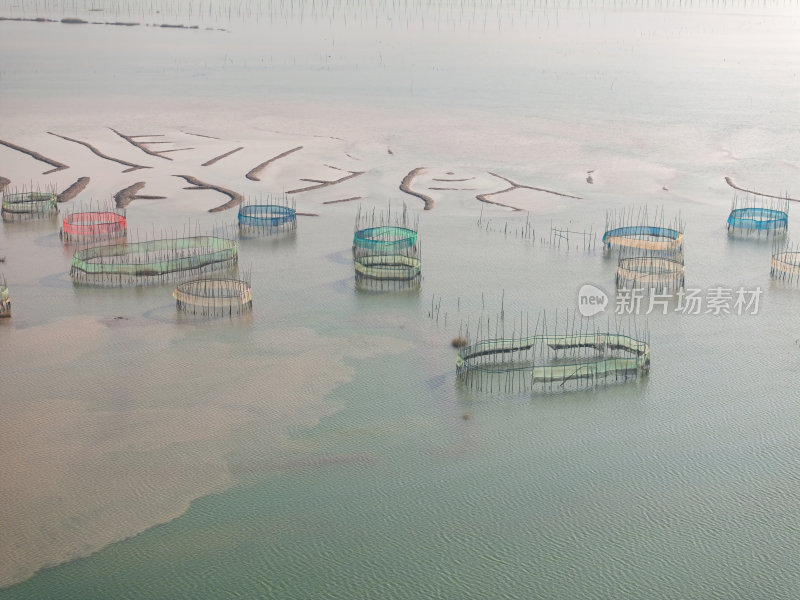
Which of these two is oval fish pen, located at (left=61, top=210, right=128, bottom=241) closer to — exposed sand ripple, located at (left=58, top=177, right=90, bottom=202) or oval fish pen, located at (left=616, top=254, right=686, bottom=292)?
exposed sand ripple, located at (left=58, top=177, right=90, bottom=202)

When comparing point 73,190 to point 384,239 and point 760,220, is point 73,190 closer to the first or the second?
point 384,239

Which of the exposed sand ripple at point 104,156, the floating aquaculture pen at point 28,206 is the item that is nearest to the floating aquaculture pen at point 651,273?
the floating aquaculture pen at point 28,206

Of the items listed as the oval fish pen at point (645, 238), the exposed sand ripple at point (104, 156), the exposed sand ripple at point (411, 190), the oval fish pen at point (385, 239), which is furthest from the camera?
the exposed sand ripple at point (104, 156)

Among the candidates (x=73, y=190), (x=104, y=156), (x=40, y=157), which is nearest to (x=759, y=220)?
(x=73, y=190)

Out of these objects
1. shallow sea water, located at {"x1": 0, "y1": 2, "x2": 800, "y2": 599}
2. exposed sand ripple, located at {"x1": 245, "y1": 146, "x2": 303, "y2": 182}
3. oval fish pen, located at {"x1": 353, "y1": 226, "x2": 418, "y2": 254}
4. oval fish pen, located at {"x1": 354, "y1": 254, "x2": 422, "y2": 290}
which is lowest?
shallow sea water, located at {"x1": 0, "y1": 2, "x2": 800, "y2": 599}

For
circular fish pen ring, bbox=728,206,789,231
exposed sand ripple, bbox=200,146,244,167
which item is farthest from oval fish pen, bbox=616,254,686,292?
exposed sand ripple, bbox=200,146,244,167

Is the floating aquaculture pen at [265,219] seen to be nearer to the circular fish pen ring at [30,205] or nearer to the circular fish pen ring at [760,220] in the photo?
the circular fish pen ring at [30,205]
